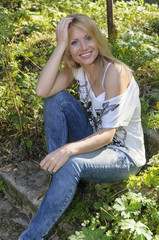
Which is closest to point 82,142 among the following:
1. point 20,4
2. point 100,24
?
point 100,24

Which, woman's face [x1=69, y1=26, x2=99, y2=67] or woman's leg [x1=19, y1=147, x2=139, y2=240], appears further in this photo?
woman's face [x1=69, y1=26, x2=99, y2=67]

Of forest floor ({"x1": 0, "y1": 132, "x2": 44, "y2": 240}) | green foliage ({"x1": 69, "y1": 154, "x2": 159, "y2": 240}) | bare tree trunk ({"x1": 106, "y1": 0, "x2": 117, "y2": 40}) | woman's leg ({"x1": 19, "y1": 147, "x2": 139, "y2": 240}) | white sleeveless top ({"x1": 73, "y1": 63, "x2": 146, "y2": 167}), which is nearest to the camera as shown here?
green foliage ({"x1": 69, "y1": 154, "x2": 159, "y2": 240})

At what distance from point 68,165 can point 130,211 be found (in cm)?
48

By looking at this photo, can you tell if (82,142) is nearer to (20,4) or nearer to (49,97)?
(49,97)

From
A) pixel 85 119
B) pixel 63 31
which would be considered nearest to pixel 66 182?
pixel 85 119

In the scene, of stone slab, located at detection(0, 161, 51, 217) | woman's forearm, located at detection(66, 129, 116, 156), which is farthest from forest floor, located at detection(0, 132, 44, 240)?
woman's forearm, located at detection(66, 129, 116, 156)

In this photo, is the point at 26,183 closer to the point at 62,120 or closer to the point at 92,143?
the point at 62,120

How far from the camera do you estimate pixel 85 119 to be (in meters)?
2.62

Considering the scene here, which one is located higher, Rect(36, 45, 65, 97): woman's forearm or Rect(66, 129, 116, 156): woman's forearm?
Rect(36, 45, 65, 97): woman's forearm

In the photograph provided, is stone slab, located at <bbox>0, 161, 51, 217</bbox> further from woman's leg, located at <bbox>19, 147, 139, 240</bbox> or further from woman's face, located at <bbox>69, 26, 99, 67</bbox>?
woman's face, located at <bbox>69, 26, 99, 67</bbox>

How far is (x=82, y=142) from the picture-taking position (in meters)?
2.20

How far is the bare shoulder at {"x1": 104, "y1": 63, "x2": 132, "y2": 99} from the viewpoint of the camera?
2248 millimetres

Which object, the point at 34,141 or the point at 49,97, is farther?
the point at 34,141

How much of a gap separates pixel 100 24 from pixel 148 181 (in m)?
2.84
